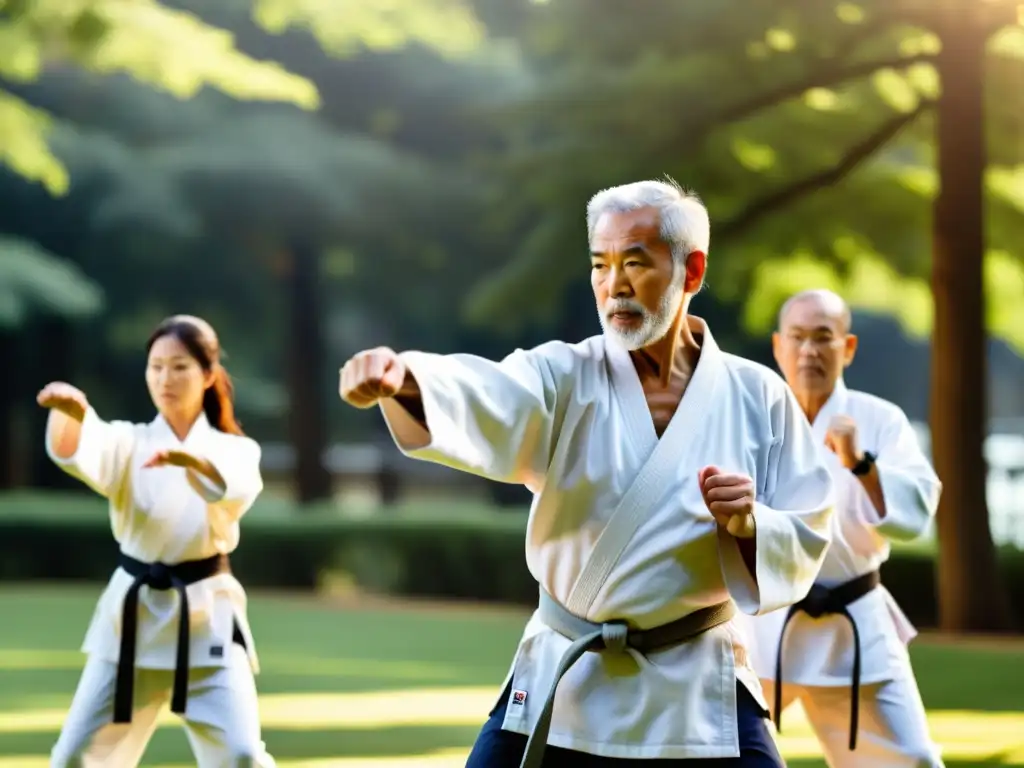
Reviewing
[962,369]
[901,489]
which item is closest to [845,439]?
[901,489]

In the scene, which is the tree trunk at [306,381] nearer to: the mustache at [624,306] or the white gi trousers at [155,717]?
the white gi trousers at [155,717]

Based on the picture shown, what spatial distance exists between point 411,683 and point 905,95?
738 cm

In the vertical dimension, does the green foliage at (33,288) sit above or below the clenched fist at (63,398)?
above

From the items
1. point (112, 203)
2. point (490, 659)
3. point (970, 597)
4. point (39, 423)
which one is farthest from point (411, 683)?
point (39, 423)

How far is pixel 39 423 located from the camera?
21312 millimetres

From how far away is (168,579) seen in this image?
473 cm

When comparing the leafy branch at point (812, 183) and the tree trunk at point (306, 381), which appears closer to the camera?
the leafy branch at point (812, 183)

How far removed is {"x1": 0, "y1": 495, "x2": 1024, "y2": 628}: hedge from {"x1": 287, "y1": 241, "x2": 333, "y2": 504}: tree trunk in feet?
5.25

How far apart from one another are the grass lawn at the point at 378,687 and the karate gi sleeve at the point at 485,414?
364cm

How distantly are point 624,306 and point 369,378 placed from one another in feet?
2.21

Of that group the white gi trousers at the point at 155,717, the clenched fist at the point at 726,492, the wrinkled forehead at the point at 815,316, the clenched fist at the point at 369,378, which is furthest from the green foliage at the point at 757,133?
the clenched fist at the point at 369,378

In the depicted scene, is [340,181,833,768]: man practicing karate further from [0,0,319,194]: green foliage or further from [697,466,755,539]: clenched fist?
[0,0,319,194]: green foliage

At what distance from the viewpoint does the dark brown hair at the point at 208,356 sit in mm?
4820

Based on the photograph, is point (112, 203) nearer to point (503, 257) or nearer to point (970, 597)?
point (503, 257)
